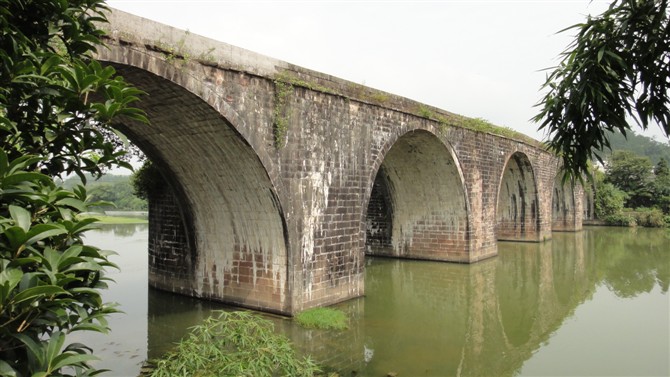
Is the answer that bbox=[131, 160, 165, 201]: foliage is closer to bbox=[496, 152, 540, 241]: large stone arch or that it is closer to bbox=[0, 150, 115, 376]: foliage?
bbox=[0, 150, 115, 376]: foliage

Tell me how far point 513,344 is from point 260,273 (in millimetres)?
4409

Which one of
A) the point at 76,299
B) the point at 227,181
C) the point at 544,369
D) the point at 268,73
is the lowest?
the point at 544,369

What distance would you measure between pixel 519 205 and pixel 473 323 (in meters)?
13.5

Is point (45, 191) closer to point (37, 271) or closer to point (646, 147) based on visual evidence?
point (37, 271)

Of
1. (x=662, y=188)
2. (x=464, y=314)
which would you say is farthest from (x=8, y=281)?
(x=662, y=188)

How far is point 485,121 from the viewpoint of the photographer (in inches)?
621

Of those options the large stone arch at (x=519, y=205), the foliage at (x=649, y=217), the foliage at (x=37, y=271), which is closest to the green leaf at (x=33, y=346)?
the foliage at (x=37, y=271)

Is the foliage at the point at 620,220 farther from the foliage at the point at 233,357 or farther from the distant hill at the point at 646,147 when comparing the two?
the distant hill at the point at 646,147

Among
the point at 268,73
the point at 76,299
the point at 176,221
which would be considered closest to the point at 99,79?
the point at 76,299

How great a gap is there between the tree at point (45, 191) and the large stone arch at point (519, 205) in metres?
19.4

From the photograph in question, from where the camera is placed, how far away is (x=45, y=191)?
6.85ft

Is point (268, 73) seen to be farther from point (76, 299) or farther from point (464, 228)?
point (464, 228)

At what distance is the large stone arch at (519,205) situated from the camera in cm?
2016

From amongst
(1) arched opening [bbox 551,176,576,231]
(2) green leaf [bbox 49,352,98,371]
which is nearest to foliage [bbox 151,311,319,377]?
(2) green leaf [bbox 49,352,98,371]
